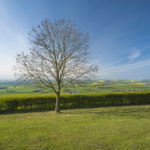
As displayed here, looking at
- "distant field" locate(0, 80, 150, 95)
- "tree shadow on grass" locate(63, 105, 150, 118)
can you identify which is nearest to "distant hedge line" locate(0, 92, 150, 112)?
"distant field" locate(0, 80, 150, 95)

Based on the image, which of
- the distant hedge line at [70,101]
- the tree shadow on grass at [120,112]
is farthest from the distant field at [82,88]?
the tree shadow on grass at [120,112]

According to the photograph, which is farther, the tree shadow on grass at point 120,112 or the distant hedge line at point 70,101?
the distant hedge line at point 70,101

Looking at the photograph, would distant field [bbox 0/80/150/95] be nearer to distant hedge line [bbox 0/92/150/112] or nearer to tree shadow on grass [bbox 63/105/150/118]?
distant hedge line [bbox 0/92/150/112]

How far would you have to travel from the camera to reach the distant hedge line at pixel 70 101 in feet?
34.9

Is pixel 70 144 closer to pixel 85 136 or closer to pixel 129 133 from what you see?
pixel 85 136

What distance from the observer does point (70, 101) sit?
12.6 metres

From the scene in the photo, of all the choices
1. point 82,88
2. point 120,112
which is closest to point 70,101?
point 120,112

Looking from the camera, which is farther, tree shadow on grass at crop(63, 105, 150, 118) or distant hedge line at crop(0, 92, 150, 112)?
distant hedge line at crop(0, 92, 150, 112)

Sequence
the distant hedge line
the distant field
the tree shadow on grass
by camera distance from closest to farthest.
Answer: the tree shadow on grass
the distant field
the distant hedge line

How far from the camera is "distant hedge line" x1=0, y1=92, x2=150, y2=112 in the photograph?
10.6 m

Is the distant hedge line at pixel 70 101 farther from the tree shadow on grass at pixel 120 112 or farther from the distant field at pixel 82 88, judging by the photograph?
the tree shadow on grass at pixel 120 112

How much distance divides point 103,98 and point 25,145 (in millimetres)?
12244

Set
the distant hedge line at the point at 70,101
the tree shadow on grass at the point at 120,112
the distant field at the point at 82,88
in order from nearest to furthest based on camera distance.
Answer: the tree shadow on grass at the point at 120,112
the distant field at the point at 82,88
the distant hedge line at the point at 70,101

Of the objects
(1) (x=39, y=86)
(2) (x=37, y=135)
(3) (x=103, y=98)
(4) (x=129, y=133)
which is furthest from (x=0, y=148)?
(3) (x=103, y=98)
